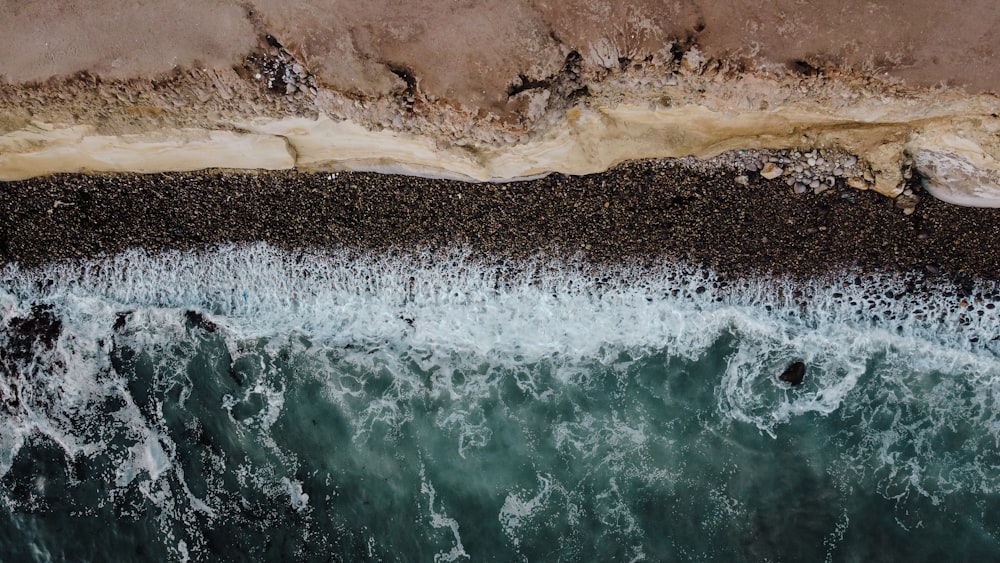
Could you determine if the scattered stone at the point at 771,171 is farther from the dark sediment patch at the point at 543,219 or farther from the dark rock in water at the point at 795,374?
the dark rock in water at the point at 795,374

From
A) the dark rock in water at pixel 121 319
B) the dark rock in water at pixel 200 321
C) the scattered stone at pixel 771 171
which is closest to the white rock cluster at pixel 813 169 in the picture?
the scattered stone at pixel 771 171

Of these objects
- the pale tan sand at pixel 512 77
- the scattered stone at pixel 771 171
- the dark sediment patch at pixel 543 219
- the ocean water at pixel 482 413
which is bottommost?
the ocean water at pixel 482 413

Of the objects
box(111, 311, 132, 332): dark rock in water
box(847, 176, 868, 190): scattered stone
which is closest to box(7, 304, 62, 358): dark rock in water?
box(111, 311, 132, 332): dark rock in water

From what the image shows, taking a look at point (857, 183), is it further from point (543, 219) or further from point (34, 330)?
point (34, 330)

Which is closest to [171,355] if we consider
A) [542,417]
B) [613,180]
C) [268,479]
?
[268,479]

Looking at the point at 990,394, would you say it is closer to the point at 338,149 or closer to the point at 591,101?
the point at 591,101

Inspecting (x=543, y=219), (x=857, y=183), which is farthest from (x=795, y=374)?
(x=543, y=219)
